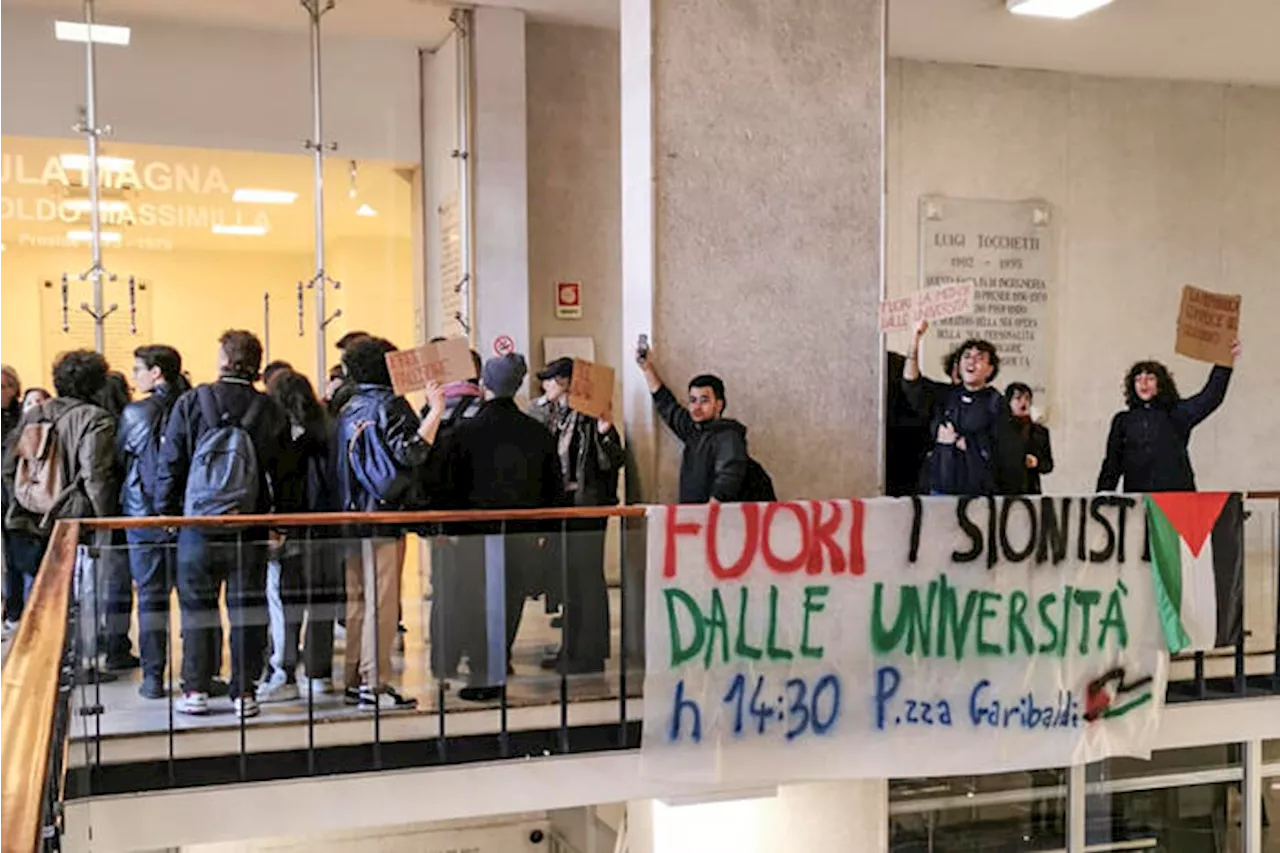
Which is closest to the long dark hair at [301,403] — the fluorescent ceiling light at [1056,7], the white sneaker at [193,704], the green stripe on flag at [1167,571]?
the white sneaker at [193,704]

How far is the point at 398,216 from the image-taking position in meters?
9.24

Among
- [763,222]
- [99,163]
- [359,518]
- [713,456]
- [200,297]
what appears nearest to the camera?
[359,518]

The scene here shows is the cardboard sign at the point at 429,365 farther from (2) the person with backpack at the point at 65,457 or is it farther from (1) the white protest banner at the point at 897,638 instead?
(2) the person with backpack at the point at 65,457

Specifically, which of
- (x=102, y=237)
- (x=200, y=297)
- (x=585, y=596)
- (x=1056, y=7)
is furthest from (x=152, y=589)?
(x=1056, y=7)

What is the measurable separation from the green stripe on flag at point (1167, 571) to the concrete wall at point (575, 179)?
168 inches

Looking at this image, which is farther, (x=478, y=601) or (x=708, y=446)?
(x=708, y=446)

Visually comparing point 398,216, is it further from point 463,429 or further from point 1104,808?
point 1104,808

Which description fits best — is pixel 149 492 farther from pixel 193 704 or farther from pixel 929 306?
pixel 929 306

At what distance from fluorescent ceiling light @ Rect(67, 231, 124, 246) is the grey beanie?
4.29 metres

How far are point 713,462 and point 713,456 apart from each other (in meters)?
0.03

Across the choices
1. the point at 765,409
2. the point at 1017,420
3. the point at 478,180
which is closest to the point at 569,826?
the point at 765,409

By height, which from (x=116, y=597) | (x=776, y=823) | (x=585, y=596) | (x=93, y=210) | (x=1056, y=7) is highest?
(x=1056, y=7)

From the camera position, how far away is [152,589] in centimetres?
496

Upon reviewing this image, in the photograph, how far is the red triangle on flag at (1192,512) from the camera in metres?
6.02
